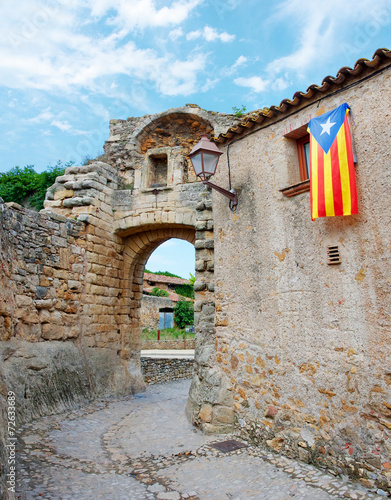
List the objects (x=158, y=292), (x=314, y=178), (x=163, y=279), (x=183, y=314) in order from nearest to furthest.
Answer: (x=314, y=178), (x=183, y=314), (x=158, y=292), (x=163, y=279)

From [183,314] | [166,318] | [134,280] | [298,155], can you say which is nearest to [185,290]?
[183,314]

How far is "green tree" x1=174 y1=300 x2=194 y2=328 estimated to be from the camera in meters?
21.9

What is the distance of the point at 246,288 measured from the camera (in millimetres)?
4301

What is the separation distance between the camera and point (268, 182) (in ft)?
13.7

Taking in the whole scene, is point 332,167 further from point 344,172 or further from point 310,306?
point 310,306

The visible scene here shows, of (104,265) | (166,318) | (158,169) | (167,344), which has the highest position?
(158,169)

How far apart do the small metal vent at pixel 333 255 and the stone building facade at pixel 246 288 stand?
0.04 meters

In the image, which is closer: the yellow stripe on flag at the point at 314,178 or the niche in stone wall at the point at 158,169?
the yellow stripe on flag at the point at 314,178

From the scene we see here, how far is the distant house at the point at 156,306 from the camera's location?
20250 millimetres

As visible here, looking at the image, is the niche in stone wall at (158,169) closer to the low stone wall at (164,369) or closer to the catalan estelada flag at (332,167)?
the low stone wall at (164,369)

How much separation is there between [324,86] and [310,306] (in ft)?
7.00

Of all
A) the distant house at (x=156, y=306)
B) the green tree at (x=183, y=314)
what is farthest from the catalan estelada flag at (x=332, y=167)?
the green tree at (x=183, y=314)

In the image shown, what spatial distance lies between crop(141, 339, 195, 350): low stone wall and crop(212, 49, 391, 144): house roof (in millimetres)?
12475

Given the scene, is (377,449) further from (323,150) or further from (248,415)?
(323,150)
